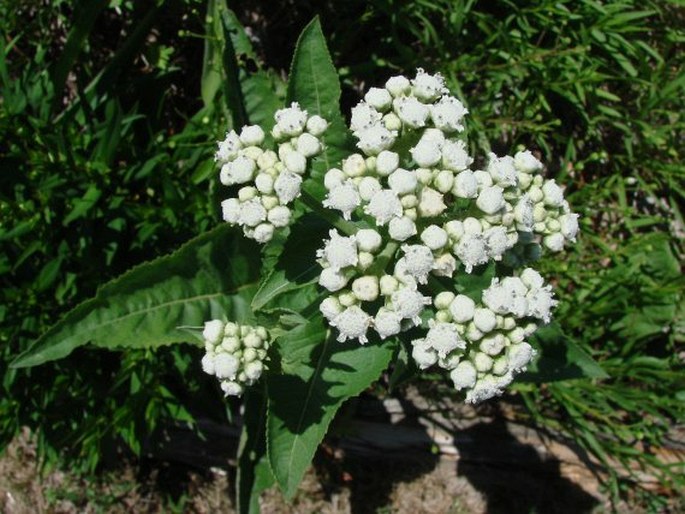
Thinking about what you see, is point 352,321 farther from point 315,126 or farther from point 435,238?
point 315,126

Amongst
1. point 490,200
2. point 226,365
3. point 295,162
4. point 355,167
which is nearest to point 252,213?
point 295,162

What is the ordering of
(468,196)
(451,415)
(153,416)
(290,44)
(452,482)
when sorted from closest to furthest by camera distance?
(468,196)
(153,416)
(290,44)
(451,415)
(452,482)

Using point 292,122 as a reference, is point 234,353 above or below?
below

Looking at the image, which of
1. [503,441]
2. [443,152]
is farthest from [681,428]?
[443,152]

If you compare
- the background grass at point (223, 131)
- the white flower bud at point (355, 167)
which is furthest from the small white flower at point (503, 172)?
the background grass at point (223, 131)

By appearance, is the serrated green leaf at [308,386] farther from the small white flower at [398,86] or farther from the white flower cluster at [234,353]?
the small white flower at [398,86]

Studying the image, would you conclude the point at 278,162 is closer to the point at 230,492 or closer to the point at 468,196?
the point at 468,196
